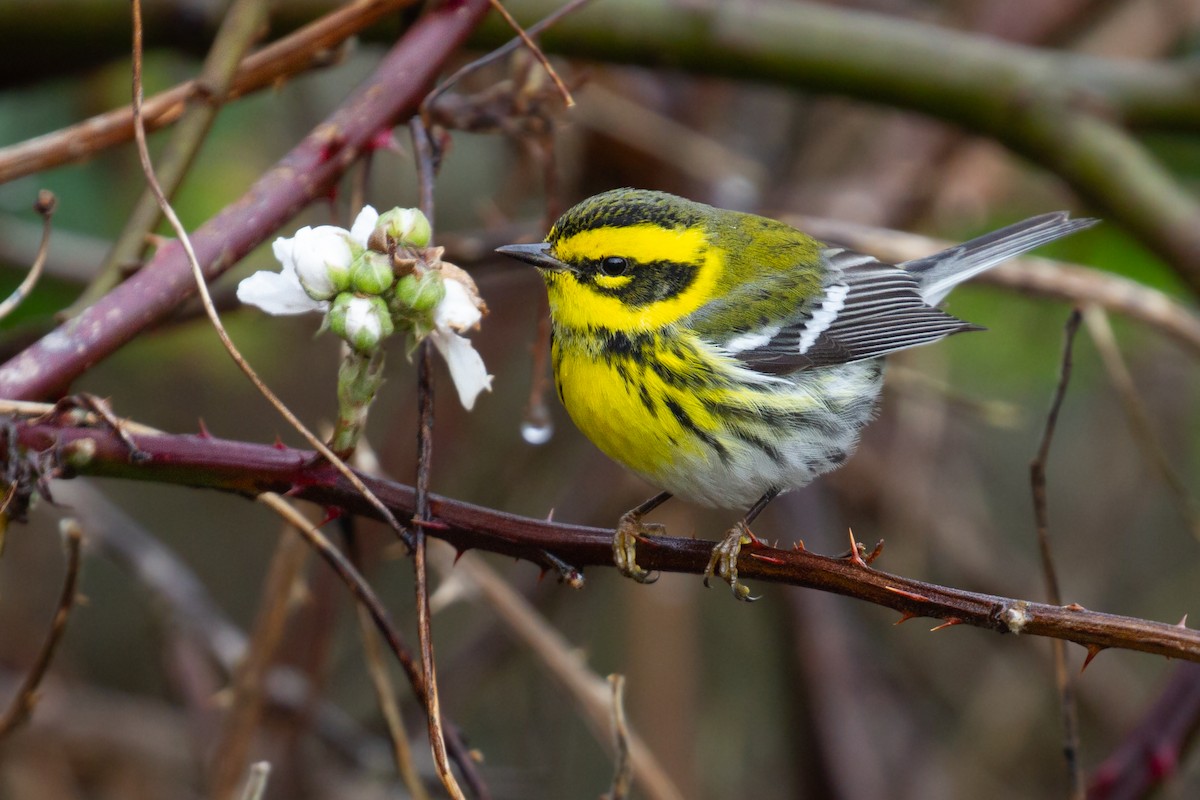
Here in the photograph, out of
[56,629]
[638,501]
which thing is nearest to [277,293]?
[56,629]

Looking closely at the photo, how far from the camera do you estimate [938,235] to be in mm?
4250

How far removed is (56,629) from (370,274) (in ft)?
2.86

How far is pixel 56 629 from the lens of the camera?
5.98 feet

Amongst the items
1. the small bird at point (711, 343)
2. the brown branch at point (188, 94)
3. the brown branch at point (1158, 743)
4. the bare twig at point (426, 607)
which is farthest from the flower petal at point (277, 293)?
the brown branch at point (1158, 743)

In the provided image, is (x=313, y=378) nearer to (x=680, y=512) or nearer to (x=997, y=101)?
(x=680, y=512)

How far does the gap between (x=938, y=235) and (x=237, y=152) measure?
97.4 inches

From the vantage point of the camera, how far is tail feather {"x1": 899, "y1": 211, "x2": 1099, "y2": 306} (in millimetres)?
2891

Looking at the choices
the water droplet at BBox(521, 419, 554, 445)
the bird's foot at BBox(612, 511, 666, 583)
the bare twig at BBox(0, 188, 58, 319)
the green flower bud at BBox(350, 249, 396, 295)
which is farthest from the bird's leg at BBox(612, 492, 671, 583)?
the bare twig at BBox(0, 188, 58, 319)

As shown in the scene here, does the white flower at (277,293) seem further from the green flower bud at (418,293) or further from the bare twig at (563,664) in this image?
the bare twig at (563,664)

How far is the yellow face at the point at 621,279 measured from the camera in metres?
2.44

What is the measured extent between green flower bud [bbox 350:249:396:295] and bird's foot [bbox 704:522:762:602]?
0.58 meters

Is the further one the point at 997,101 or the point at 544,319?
the point at 997,101

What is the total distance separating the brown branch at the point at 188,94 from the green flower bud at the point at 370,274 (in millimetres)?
660

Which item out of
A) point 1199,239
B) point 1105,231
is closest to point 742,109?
point 1105,231
